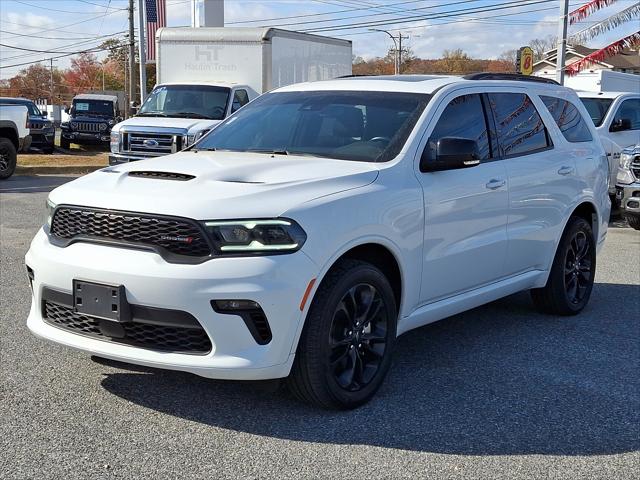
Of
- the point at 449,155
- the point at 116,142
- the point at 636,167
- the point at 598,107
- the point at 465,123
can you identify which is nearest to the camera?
the point at 449,155

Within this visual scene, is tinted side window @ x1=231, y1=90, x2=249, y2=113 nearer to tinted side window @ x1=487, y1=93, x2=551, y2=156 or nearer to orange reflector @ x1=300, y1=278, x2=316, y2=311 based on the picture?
tinted side window @ x1=487, y1=93, x2=551, y2=156

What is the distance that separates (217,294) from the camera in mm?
3764

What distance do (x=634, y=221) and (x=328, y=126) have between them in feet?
26.0

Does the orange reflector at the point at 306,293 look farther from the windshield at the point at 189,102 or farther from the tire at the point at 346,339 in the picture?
the windshield at the point at 189,102

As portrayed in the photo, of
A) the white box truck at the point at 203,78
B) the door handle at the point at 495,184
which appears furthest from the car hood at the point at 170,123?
the door handle at the point at 495,184

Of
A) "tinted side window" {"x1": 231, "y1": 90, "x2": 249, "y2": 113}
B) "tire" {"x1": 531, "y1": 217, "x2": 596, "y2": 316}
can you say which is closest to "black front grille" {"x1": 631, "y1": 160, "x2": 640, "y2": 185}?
"tire" {"x1": 531, "y1": 217, "x2": 596, "y2": 316}

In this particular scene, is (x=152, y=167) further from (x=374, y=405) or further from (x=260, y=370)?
(x=374, y=405)

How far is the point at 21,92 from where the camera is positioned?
101750 millimetres

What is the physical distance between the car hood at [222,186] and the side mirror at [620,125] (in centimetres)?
1011

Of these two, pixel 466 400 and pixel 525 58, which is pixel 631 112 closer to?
pixel 525 58

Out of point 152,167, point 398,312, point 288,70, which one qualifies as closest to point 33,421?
point 152,167

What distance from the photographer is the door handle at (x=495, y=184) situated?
5309 millimetres

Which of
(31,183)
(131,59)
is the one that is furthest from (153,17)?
(31,183)

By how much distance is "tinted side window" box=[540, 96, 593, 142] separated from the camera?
254 inches
